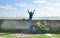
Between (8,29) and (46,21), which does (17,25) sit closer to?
(8,29)

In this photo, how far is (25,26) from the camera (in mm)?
18094

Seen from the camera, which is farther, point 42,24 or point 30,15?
point 30,15

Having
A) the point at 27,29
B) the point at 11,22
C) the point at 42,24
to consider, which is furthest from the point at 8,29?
the point at 42,24

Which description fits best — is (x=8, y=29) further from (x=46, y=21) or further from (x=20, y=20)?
(x=46, y=21)

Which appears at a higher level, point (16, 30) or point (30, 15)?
point (30, 15)

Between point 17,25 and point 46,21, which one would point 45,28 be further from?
point 17,25

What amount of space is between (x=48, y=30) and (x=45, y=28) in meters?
0.48

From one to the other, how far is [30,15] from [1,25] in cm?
327

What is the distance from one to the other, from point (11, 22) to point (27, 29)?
1851 millimetres

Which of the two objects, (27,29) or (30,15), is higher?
(30,15)

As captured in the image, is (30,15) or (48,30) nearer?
(48,30)

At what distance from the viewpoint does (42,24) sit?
17.8 m

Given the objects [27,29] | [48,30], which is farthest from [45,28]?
[27,29]

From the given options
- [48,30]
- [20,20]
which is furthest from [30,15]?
[48,30]
